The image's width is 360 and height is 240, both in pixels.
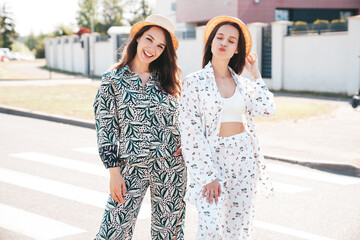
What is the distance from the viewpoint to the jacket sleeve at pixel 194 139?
3332mm

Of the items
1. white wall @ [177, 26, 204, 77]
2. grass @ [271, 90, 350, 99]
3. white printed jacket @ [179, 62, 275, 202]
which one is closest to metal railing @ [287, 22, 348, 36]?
grass @ [271, 90, 350, 99]

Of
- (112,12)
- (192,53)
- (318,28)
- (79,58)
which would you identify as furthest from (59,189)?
(112,12)

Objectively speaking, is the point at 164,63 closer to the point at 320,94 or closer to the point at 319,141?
the point at 319,141

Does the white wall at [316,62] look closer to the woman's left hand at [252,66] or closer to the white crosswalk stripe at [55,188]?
the white crosswalk stripe at [55,188]

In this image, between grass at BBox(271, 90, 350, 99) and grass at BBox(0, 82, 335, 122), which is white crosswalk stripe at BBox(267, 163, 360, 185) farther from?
grass at BBox(271, 90, 350, 99)

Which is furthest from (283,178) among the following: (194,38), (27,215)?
(194,38)

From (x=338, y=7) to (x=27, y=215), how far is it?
3178 centimetres

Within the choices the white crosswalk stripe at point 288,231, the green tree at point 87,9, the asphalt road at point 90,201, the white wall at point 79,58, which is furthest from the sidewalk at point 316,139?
the green tree at point 87,9

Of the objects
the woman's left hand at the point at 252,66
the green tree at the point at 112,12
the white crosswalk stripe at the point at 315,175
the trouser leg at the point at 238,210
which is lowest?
the white crosswalk stripe at the point at 315,175

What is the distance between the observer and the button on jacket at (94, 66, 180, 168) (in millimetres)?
3332

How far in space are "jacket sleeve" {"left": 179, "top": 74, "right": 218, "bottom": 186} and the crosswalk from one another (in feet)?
6.94

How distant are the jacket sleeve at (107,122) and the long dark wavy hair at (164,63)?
0.21m

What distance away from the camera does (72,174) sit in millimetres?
7758

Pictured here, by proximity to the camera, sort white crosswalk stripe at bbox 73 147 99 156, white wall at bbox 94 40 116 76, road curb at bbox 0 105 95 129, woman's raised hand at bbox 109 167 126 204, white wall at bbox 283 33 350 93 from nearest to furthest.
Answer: woman's raised hand at bbox 109 167 126 204, white crosswalk stripe at bbox 73 147 99 156, road curb at bbox 0 105 95 129, white wall at bbox 283 33 350 93, white wall at bbox 94 40 116 76
